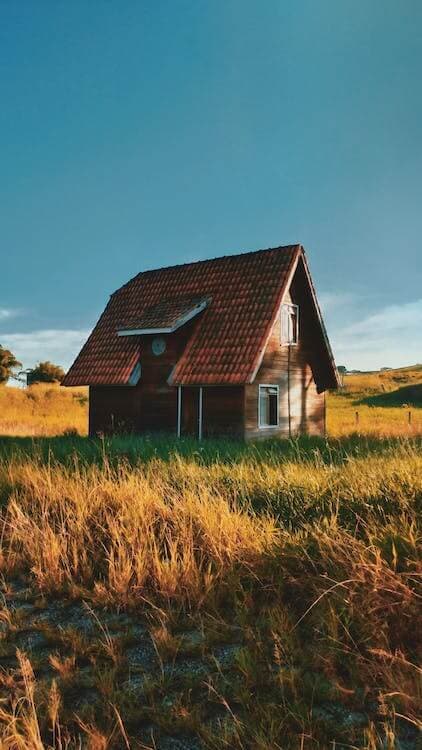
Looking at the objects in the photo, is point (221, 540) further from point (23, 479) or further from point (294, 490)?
point (23, 479)

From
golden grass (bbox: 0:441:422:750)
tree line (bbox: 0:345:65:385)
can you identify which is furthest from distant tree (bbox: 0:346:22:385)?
golden grass (bbox: 0:441:422:750)

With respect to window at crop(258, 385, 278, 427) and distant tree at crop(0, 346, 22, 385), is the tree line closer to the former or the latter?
distant tree at crop(0, 346, 22, 385)

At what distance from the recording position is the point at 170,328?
21.3 meters

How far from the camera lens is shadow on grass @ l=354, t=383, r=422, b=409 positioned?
2505 inches

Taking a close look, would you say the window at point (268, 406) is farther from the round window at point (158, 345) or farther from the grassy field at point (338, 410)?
the round window at point (158, 345)

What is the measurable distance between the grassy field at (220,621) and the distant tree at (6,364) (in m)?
55.6

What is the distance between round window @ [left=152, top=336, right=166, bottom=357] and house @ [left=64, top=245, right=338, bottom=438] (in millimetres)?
41

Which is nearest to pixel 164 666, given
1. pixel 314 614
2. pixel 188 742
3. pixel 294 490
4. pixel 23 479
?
pixel 188 742

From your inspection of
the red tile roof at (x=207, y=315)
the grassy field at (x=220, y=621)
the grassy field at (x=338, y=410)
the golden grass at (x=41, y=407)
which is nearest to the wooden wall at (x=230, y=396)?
the red tile roof at (x=207, y=315)

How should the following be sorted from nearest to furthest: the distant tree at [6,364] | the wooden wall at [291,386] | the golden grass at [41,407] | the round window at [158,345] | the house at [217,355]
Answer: the house at [217,355]
the wooden wall at [291,386]
the round window at [158,345]
the golden grass at [41,407]
the distant tree at [6,364]

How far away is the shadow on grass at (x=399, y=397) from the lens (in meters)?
63.6

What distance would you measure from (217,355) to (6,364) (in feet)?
151

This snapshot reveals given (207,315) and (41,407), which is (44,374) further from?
(207,315)

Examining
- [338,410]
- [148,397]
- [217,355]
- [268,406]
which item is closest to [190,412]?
[148,397]
